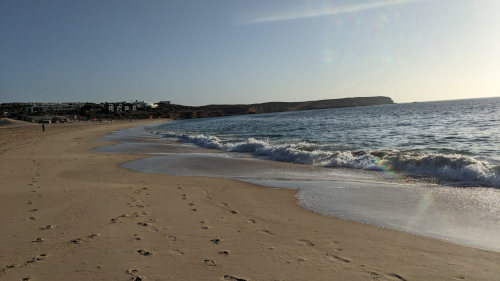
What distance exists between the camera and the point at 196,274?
3438mm

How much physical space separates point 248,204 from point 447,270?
361 centimetres

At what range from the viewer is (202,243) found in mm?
4301

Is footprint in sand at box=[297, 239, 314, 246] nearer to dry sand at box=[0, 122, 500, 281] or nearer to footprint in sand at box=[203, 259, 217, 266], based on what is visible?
dry sand at box=[0, 122, 500, 281]

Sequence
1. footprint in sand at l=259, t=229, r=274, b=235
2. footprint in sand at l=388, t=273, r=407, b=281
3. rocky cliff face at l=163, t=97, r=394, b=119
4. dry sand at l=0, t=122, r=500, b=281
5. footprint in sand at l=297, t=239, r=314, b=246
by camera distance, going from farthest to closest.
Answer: rocky cliff face at l=163, t=97, r=394, b=119 < footprint in sand at l=259, t=229, r=274, b=235 < footprint in sand at l=297, t=239, r=314, b=246 < dry sand at l=0, t=122, r=500, b=281 < footprint in sand at l=388, t=273, r=407, b=281

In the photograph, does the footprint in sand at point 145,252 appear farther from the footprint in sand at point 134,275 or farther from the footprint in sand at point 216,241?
the footprint in sand at point 216,241

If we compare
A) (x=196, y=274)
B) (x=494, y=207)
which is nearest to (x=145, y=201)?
(x=196, y=274)

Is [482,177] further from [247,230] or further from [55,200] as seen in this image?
[55,200]

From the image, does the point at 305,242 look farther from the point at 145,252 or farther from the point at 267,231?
the point at 145,252

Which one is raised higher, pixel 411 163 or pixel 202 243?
pixel 411 163

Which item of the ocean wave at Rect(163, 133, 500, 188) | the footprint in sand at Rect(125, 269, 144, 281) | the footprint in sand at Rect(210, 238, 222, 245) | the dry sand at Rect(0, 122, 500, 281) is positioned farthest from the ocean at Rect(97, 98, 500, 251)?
the footprint in sand at Rect(125, 269, 144, 281)

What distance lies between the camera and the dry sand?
348cm

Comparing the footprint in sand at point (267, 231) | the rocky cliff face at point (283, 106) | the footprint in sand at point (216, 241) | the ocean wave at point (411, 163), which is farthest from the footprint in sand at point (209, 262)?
the rocky cliff face at point (283, 106)

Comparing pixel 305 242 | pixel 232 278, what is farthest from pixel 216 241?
pixel 305 242

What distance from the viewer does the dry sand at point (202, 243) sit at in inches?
137
